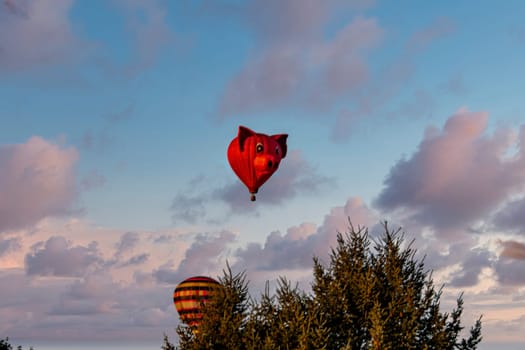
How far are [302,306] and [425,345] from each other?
5.22 metres

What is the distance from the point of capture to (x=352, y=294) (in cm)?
3070

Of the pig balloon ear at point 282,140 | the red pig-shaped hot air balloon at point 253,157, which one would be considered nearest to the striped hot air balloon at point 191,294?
the red pig-shaped hot air balloon at point 253,157

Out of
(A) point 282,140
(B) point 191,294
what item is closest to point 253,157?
(A) point 282,140

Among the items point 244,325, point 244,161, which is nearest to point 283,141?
point 244,161

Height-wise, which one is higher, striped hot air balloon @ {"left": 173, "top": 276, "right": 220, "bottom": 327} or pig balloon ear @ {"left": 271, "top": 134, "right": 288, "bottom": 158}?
pig balloon ear @ {"left": 271, "top": 134, "right": 288, "bottom": 158}

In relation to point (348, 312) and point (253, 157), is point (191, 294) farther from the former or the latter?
point (348, 312)

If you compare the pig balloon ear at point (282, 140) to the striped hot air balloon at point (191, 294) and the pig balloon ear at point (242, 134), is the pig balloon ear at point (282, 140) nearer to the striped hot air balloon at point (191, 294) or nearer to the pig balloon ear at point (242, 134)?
the pig balloon ear at point (242, 134)

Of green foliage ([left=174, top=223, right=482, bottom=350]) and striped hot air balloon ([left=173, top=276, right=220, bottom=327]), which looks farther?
striped hot air balloon ([left=173, top=276, right=220, bottom=327])

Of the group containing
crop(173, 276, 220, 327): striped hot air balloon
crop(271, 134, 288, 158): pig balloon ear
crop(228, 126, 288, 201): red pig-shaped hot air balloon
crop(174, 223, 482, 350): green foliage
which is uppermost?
crop(271, 134, 288, 158): pig balloon ear

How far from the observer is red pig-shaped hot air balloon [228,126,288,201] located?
A: 141 ft

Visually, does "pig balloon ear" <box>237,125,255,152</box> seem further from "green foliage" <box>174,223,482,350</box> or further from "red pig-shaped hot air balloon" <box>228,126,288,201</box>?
"green foliage" <box>174,223,482,350</box>

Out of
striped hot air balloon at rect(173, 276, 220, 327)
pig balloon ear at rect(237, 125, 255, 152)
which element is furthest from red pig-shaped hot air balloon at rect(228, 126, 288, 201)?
striped hot air balloon at rect(173, 276, 220, 327)

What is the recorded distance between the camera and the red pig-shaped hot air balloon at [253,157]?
43.1 metres

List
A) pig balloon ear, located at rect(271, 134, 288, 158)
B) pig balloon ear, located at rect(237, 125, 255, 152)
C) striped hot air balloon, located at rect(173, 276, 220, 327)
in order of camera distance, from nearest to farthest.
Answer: pig balloon ear, located at rect(237, 125, 255, 152) → pig balloon ear, located at rect(271, 134, 288, 158) → striped hot air balloon, located at rect(173, 276, 220, 327)
